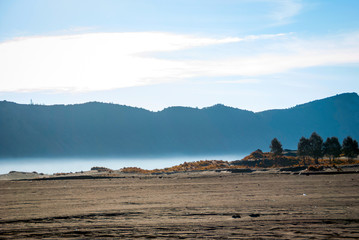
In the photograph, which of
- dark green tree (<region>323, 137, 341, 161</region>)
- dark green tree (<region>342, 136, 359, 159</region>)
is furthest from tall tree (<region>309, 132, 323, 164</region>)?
dark green tree (<region>342, 136, 359, 159</region>)

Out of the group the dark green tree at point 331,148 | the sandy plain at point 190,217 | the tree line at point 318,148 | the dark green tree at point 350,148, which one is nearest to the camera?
the sandy plain at point 190,217

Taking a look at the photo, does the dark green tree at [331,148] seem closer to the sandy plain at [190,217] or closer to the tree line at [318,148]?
the tree line at [318,148]

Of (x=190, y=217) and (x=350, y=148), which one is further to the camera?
(x=350, y=148)

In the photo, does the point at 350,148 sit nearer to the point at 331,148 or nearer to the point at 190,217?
the point at 331,148

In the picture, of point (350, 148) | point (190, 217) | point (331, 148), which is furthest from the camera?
point (331, 148)

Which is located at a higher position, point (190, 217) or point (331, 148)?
point (331, 148)

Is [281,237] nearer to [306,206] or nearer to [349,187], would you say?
[306,206]

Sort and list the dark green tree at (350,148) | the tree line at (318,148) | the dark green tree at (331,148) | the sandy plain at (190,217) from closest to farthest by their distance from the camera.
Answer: the sandy plain at (190,217)
the tree line at (318,148)
the dark green tree at (350,148)
the dark green tree at (331,148)

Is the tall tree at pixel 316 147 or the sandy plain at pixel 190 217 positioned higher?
the tall tree at pixel 316 147

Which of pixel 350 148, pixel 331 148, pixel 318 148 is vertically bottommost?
pixel 350 148

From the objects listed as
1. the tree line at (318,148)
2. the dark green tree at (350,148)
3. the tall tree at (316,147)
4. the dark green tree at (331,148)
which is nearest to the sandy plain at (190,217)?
the tree line at (318,148)

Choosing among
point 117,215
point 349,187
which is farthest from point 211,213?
point 349,187

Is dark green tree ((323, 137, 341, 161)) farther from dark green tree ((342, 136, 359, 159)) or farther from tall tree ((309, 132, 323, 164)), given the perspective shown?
dark green tree ((342, 136, 359, 159))

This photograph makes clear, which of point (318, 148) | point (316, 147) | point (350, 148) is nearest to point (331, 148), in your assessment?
point (318, 148)
